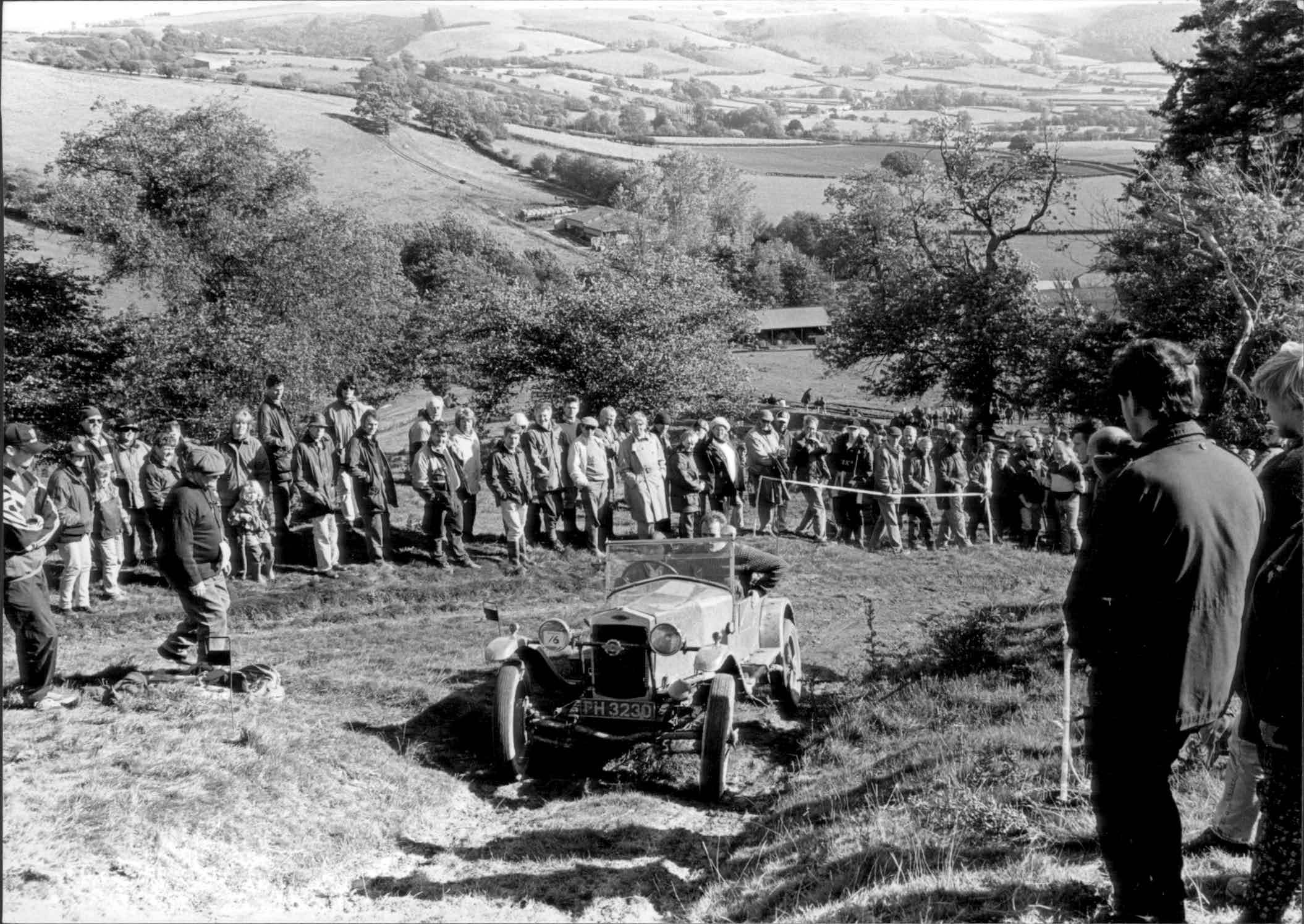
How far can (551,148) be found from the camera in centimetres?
8762

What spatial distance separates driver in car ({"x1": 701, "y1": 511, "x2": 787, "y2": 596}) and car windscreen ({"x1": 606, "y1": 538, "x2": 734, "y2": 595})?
0.15 metres

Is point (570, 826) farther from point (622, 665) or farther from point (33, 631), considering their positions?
point (33, 631)

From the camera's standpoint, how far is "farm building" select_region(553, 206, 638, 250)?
68250 millimetres

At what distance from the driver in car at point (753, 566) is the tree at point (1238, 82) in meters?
19.9

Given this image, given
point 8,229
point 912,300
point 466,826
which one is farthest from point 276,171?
point 466,826

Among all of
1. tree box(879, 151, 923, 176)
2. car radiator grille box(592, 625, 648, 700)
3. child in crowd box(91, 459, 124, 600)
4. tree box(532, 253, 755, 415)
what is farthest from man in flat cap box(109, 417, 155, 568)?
tree box(879, 151, 923, 176)

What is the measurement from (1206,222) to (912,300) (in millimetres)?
14315

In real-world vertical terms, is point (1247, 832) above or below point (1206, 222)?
below

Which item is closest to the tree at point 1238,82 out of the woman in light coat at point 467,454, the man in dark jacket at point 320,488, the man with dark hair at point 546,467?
the man with dark hair at point 546,467

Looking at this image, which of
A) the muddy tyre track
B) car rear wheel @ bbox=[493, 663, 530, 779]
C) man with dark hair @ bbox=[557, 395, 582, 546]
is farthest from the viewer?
man with dark hair @ bbox=[557, 395, 582, 546]

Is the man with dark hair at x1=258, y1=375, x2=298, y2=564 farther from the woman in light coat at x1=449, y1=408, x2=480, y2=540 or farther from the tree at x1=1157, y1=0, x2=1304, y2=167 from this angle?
the tree at x1=1157, y1=0, x2=1304, y2=167

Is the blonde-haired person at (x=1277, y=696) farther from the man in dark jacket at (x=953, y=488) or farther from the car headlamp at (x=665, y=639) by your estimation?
the man in dark jacket at (x=953, y=488)

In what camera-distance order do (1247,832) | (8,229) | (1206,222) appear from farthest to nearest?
1. (8,229)
2. (1206,222)
3. (1247,832)

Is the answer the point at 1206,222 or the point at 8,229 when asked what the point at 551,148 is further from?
the point at 1206,222
